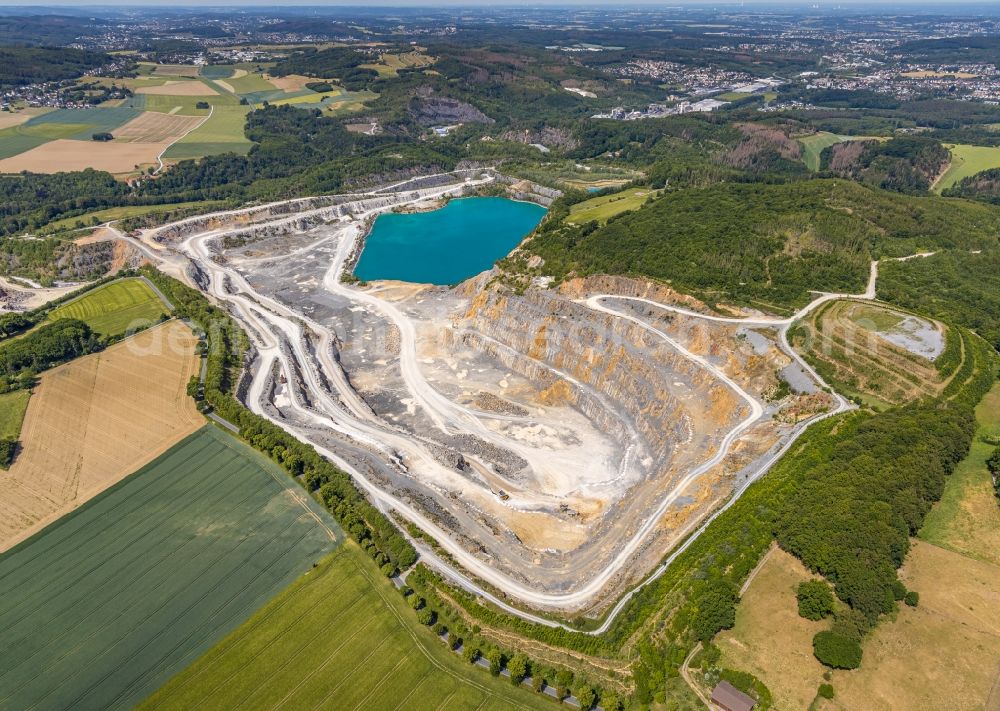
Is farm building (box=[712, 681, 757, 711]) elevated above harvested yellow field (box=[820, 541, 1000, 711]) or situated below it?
below

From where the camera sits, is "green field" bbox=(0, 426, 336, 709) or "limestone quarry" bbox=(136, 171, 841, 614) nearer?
"green field" bbox=(0, 426, 336, 709)

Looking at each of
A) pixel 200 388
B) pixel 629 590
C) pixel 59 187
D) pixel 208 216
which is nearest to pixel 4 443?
pixel 200 388

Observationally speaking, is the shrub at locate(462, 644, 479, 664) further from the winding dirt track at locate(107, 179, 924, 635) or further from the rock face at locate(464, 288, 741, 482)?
the rock face at locate(464, 288, 741, 482)

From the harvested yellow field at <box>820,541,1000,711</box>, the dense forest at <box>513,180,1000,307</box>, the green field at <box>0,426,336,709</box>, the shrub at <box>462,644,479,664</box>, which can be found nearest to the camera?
the harvested yellow field at <box>820,541,1000,711</box>

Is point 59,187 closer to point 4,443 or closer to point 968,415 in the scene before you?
→ point 4,443

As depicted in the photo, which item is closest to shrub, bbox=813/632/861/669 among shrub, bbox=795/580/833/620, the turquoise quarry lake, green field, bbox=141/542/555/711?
shrub, bbox=795/580/833/620

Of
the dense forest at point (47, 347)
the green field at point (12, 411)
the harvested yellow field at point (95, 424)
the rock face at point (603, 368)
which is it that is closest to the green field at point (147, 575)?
the harvested yellow field at point (95, 424)
